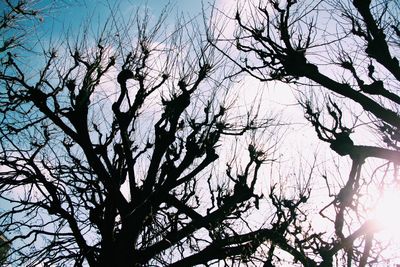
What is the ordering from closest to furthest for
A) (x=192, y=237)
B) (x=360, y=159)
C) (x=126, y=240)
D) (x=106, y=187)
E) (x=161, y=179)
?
1. (x=360, y=159)
2. (x=126, y=240)
3. (x=106, y=187)
4. (x=161, y=179)
5. (x=192, y=237)

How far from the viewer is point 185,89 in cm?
651

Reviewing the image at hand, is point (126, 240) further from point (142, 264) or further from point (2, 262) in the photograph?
point (2, 262)

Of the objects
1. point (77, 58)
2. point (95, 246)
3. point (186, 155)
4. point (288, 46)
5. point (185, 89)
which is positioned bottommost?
point (95, 246)

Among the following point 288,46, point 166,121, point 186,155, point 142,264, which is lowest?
point 142,264

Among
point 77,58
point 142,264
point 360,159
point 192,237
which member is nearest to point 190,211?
point 192,237

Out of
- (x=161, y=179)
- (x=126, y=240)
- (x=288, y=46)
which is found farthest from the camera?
(x=161, y=179)

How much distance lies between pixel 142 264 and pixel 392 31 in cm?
606

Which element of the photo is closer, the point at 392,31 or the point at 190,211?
the point at 392,31

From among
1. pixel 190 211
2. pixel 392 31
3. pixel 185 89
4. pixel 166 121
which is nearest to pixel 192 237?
pixel 190 211

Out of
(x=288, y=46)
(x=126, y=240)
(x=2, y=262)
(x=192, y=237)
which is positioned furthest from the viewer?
(x=192, y=237)

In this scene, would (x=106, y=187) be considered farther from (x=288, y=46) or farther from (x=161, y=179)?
(x=288, y=46)

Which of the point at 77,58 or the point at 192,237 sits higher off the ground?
the point at 77,58

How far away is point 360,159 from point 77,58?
6.06 metres

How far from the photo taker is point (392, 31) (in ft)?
17.2
